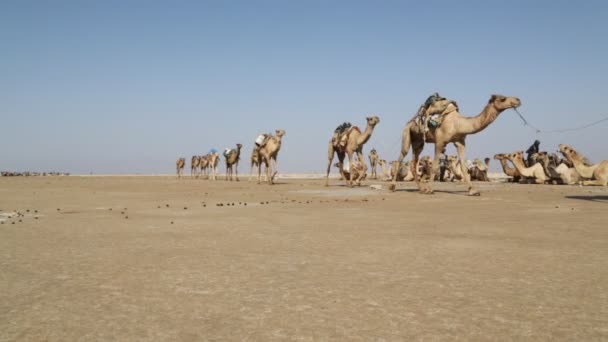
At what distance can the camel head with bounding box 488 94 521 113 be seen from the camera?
1310cm

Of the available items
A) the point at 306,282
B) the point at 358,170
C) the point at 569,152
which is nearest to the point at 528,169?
the point at 569,152

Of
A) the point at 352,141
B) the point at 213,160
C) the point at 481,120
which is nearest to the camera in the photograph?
the point at 481,120

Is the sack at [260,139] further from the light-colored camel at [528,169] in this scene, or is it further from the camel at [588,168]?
the camel at [588,168]

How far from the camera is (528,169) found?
24.4 m

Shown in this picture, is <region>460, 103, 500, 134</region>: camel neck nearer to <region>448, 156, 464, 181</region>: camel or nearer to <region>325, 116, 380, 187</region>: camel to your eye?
<region>325, 116, 380, 187</region>: camel

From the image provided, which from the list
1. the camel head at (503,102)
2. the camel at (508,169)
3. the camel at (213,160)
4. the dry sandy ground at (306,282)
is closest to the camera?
the dry sandy ground at (306,282)

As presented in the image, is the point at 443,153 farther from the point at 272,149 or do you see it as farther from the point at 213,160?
the point at 213,160

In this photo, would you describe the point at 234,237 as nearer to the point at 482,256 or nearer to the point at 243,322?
the point at 482,256

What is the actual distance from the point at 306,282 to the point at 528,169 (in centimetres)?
2376

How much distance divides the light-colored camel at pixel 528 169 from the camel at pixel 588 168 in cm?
349

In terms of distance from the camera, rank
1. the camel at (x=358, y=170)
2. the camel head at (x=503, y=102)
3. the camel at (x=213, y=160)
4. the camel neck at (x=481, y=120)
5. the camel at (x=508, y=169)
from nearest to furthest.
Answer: the camel head at (x=503, y=102)
the camel neck at (x=481, y=120)
the camel at (x=358, y=170)
the camel at (x=508, y=169)
the camel at (x=213, y=160)

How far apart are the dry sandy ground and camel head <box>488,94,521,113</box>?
6.90m

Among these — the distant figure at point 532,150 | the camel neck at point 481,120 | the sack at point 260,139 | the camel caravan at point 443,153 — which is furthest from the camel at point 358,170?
the distant figure at point 532,150

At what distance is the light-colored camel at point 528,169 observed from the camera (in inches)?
931
